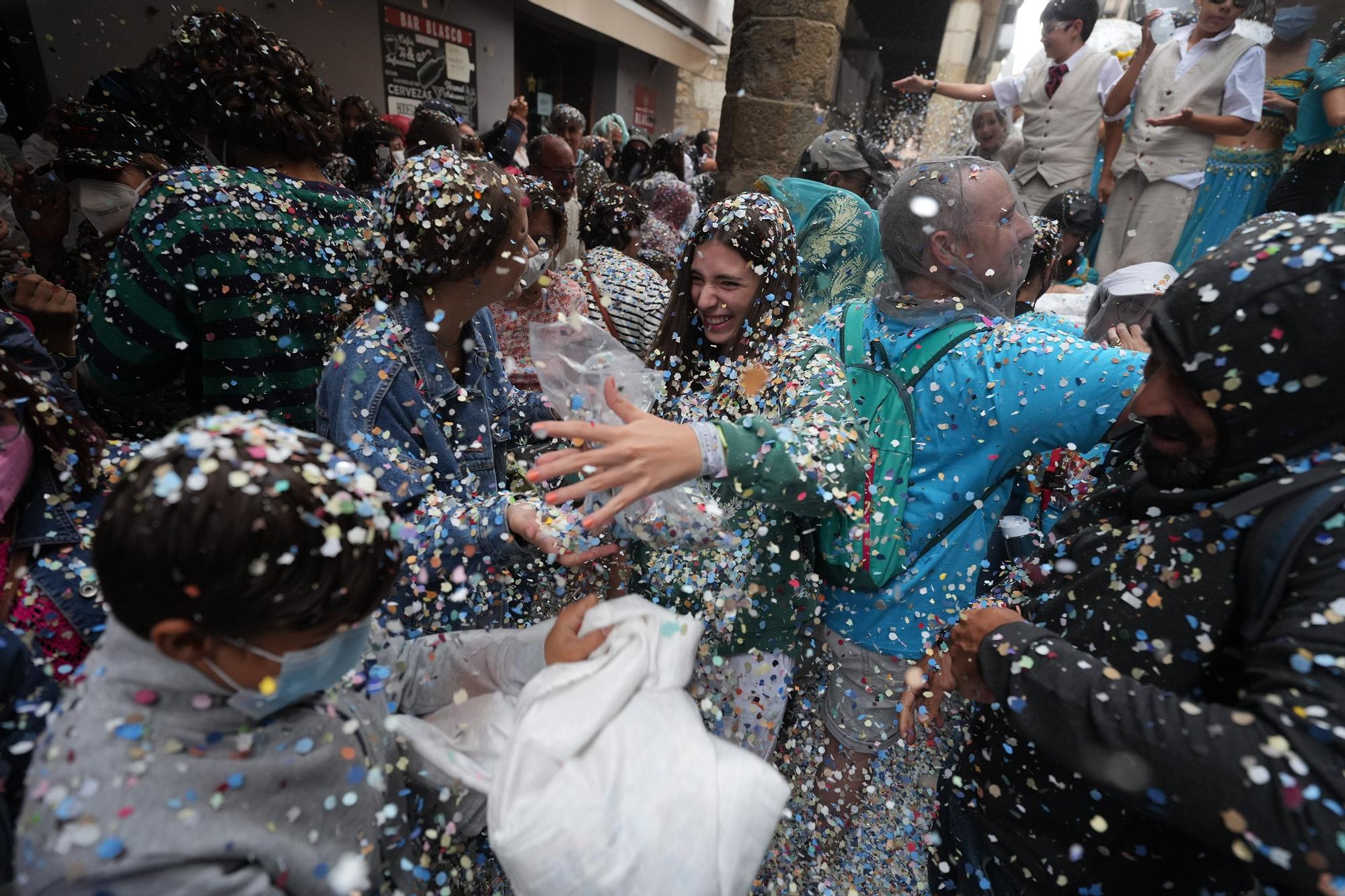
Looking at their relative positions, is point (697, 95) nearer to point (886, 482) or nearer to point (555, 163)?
point (555, 163)

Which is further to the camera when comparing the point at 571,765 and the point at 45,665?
the point at 45,665

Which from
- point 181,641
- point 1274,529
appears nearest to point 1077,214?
point 1274,529

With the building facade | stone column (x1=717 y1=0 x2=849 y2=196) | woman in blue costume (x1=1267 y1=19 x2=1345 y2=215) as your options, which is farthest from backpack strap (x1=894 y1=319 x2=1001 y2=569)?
the building facade

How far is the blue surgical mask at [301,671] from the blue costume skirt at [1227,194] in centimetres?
560

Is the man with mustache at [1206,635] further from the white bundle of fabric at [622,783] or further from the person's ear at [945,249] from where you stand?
the person's ear at [945,249]

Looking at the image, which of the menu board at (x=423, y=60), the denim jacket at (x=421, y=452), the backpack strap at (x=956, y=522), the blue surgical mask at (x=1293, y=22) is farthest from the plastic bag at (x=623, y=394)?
the menu board at (x=423, y=60)

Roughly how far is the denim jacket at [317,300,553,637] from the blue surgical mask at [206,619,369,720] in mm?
358

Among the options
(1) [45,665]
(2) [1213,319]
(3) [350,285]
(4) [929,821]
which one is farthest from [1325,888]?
(3) [350,285]

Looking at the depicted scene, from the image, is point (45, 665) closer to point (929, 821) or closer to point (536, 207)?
point (929, 821)

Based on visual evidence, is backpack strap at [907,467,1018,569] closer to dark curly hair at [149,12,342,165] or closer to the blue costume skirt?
dark curly hair at [149,12,342,165]

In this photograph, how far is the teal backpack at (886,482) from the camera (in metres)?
1.65

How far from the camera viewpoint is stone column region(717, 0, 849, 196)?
441cm

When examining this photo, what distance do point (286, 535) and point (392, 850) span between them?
689 millimetres

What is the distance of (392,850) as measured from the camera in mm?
1135
